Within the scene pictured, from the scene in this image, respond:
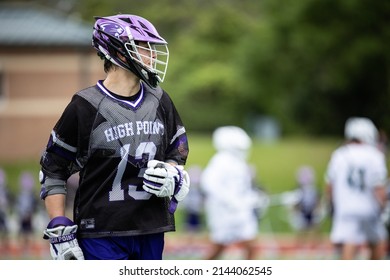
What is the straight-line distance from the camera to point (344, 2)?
23438 millimetres

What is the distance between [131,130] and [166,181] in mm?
284

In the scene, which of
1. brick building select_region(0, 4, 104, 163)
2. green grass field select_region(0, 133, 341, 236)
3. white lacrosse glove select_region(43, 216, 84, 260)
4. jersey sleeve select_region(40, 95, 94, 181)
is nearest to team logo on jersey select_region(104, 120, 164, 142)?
jersey sleeve select_region(40, 95, 94, 181)

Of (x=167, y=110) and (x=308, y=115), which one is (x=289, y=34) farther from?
(x=167, y=110)

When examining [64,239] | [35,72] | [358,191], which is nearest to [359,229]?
[358,191]

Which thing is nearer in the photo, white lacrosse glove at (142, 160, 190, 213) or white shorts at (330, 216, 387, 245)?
white lacrosse glove at (142, 160, 190, 213)

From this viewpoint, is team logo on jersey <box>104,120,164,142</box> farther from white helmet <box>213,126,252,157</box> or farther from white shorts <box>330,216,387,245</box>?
white helmet <box>213,126,252,157</box>

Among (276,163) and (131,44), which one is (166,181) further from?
(276,163)

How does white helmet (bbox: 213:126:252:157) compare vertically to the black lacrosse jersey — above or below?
above

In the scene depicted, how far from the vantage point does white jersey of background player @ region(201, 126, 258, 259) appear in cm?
1032

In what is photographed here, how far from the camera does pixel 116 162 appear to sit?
4.28m

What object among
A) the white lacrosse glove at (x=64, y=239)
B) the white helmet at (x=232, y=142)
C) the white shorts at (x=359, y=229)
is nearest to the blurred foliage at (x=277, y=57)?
the white helmet at (x=232, y=142)

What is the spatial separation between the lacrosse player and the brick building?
22.1 metres

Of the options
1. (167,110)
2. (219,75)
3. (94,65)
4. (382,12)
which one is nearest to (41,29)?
(94,65)

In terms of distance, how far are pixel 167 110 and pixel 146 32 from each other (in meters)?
0.38
